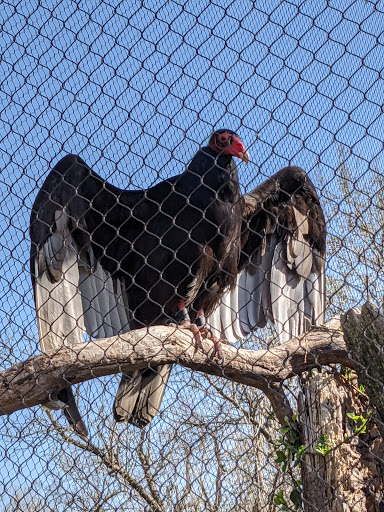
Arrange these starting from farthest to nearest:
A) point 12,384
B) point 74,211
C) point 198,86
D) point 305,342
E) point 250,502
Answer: point 250,502 < point 74,211 < point 305,342 < point 12,384 < point 198,86

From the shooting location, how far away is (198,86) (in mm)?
1930

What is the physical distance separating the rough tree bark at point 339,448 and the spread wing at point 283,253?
2.25 ft

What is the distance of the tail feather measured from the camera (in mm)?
2945

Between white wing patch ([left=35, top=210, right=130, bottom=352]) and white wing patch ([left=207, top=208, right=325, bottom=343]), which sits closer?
white wing patch ([left=35, top=210, right=130, bottom=352])

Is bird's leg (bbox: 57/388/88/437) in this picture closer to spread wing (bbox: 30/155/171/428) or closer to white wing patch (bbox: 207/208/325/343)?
spread wing (bbox: 30/155/171/428)

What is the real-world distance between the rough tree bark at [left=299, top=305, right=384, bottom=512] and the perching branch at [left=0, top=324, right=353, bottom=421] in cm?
12

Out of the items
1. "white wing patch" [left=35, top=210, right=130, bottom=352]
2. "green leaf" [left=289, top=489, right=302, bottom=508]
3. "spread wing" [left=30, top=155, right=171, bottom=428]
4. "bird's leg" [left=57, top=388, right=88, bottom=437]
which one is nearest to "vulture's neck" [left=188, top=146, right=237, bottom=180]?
"spread wing" [left=30, top=155, right=171, bottom=428]

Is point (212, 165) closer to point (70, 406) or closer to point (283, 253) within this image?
point (283, 253)

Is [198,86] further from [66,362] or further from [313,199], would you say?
[313,199]

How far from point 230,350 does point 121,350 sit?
0.40 metres

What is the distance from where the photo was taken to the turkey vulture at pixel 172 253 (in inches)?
117

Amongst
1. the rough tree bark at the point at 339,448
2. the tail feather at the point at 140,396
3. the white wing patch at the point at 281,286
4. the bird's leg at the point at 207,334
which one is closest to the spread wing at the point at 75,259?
the tail feather at the point at 140,396

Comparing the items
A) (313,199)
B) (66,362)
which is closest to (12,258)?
(66,362)

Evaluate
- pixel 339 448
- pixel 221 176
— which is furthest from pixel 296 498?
pixel 221 176
